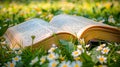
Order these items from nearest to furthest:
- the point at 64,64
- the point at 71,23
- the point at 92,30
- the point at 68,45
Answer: the point at 64,64
the point at 68,45
the point at 92,30
the point at 71,23

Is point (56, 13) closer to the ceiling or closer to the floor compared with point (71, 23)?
closer to the floor

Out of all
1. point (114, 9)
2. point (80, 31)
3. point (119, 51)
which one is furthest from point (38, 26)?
point (114, 9)

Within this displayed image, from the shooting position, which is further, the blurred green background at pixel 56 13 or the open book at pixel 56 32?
the blurred green background at pixel 56 13

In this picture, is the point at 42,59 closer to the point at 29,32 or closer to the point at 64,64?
the point at 64,64

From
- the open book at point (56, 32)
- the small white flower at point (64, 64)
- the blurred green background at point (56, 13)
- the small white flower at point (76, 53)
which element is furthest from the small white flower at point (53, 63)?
the blurred green background at point (56, 13)

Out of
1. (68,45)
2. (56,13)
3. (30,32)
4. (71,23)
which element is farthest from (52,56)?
(56,13)

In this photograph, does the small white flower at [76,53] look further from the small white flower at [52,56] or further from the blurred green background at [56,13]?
the blurred green background at [56,13]

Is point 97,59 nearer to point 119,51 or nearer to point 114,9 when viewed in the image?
point 119,51
